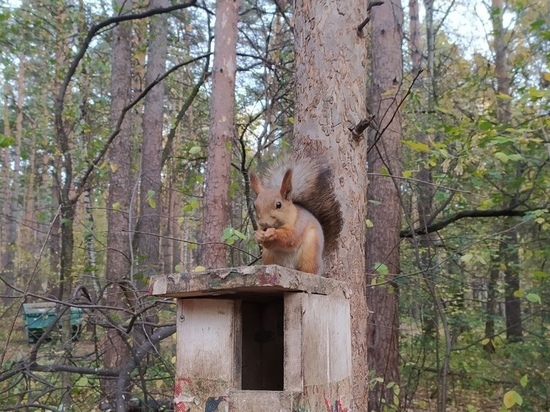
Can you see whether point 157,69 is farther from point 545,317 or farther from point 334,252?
point 334,252

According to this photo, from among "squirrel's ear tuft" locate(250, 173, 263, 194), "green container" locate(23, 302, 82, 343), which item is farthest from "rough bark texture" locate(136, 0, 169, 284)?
"squirrel's ear tuft" locate(250, 173, 263, 194)

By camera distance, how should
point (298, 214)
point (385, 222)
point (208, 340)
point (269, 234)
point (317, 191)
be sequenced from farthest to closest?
point (385, 222) → point (317, 191) → point (298, 214) → point (269, 234) → point (208, 340)

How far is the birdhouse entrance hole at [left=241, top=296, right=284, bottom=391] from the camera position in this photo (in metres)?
1.97

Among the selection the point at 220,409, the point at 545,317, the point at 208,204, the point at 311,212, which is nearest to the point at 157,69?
the point at 208,204

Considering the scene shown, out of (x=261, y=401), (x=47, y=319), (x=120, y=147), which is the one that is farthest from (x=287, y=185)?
(x=120, y=147)

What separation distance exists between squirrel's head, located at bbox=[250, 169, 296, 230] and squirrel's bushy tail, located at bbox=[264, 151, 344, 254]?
18 centimetres

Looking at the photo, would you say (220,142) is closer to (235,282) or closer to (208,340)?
(208,340)

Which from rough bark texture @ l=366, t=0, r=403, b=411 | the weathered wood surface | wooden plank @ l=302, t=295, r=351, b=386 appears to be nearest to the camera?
the weathered wood surface

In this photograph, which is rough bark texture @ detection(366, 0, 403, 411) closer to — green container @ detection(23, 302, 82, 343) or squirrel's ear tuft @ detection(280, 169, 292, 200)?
green container @ detection(23, 302, 82, 343)

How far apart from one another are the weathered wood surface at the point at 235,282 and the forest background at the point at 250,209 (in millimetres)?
1095

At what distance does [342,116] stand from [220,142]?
158 centimetres

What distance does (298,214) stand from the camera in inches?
79.7

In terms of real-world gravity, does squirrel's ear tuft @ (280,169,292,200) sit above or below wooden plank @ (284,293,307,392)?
above

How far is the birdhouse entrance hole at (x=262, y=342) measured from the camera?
→ 6.46ft
